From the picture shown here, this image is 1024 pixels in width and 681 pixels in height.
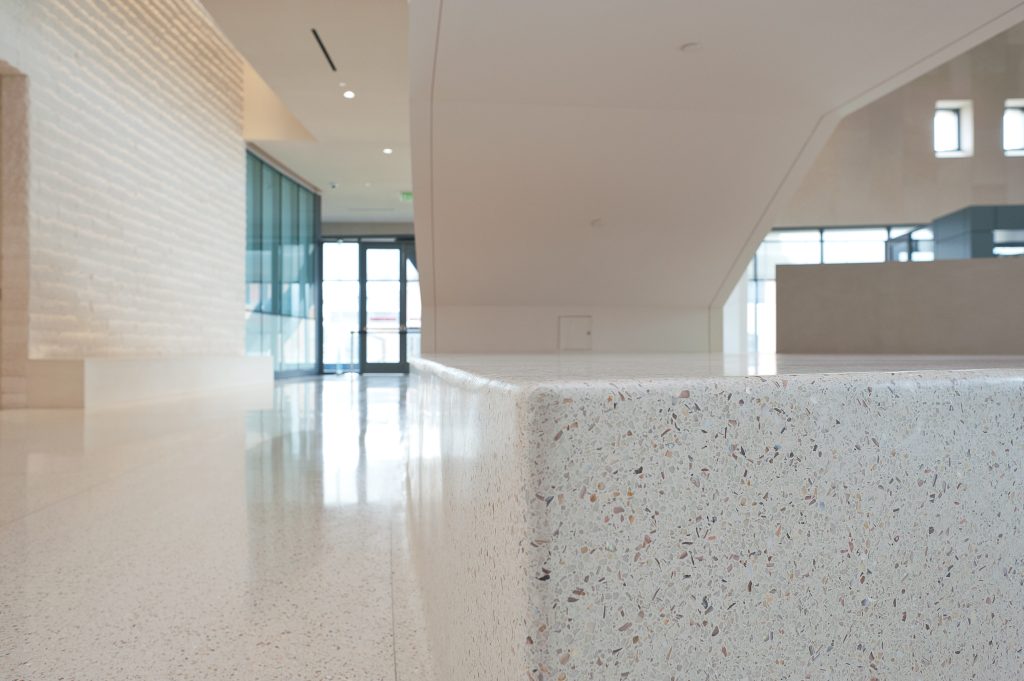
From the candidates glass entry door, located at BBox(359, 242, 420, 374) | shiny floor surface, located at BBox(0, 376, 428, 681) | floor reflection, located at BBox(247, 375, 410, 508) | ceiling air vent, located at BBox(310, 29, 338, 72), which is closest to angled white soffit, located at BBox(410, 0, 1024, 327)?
floor reflection, located at BBox(247, 375, 410, 508)

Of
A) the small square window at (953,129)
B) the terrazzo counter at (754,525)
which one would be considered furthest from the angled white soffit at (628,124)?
the small square window at (953,129)

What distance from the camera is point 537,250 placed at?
10.0 ft

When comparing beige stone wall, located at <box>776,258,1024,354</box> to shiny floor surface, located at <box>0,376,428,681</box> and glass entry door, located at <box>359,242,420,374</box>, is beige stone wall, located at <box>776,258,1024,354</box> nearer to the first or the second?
shiny floor surface, located at <box>0,376,428,681</box>

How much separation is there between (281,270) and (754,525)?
1734 cm

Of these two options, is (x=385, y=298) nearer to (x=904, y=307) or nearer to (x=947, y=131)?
(x=947, y=131)

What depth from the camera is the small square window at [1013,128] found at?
598 inches

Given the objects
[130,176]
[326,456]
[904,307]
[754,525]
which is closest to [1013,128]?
[904,307]

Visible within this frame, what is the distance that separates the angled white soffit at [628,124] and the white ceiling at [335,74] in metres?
5.04

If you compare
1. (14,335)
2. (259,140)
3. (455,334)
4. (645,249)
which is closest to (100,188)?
(14,335)

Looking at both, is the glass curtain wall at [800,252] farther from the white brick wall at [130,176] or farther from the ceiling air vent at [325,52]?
the white brick wall at [130,176]

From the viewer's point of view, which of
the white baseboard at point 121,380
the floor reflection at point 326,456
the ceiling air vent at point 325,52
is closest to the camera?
the floor reflection at point 326,456

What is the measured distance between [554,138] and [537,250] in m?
0.59

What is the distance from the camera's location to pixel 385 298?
21.0 metres

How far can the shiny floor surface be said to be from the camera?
1332mm
